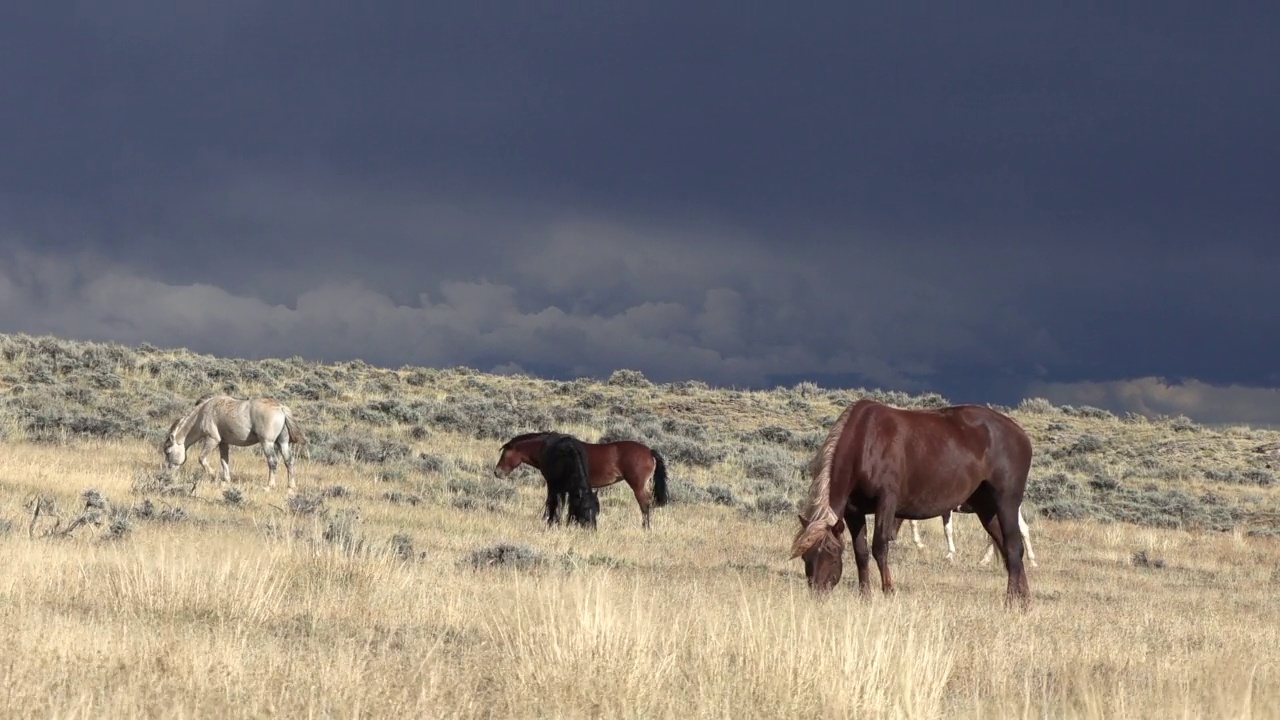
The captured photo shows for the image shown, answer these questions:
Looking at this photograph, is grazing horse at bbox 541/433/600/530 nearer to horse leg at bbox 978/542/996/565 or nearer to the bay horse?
the bay horse

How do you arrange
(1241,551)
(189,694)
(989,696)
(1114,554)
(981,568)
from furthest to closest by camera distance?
(1241,551) < (1114,554) < (981,568) < (989,696) < (189,694)

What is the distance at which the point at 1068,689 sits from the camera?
679cm

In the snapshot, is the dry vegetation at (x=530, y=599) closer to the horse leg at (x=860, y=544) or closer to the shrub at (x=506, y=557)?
the shrub at (x=506, y=557)

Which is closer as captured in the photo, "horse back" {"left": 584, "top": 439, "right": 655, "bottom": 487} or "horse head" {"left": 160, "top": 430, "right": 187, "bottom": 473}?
"horse back" {"left": 584, "top": 439, "right": 655, "bottom": 487}

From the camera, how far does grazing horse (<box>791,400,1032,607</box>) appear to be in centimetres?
1027

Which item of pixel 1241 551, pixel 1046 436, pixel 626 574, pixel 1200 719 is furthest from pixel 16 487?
pixel 1046 436

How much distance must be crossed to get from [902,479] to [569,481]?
6.46 meters

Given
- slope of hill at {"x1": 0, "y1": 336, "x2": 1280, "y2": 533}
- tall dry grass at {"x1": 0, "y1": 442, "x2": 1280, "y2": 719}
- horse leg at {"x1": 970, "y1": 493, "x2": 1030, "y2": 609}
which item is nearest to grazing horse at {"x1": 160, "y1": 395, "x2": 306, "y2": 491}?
slope of hill at {"x1": 0, "y1": 336, "x2": 1280, "y2": 533}

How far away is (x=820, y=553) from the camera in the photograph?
32.4ft

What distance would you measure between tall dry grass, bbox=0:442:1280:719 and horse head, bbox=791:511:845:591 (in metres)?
0.42

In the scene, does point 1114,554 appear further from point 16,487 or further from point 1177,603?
point 16,487

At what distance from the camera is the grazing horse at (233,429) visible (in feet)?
60.5

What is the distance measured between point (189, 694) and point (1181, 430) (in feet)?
152

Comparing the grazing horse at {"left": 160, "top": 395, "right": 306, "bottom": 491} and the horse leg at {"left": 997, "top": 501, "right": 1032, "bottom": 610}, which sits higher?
the grazing horse at {"left": 160, "top": 395, "right": 306, "bottom": 491}
